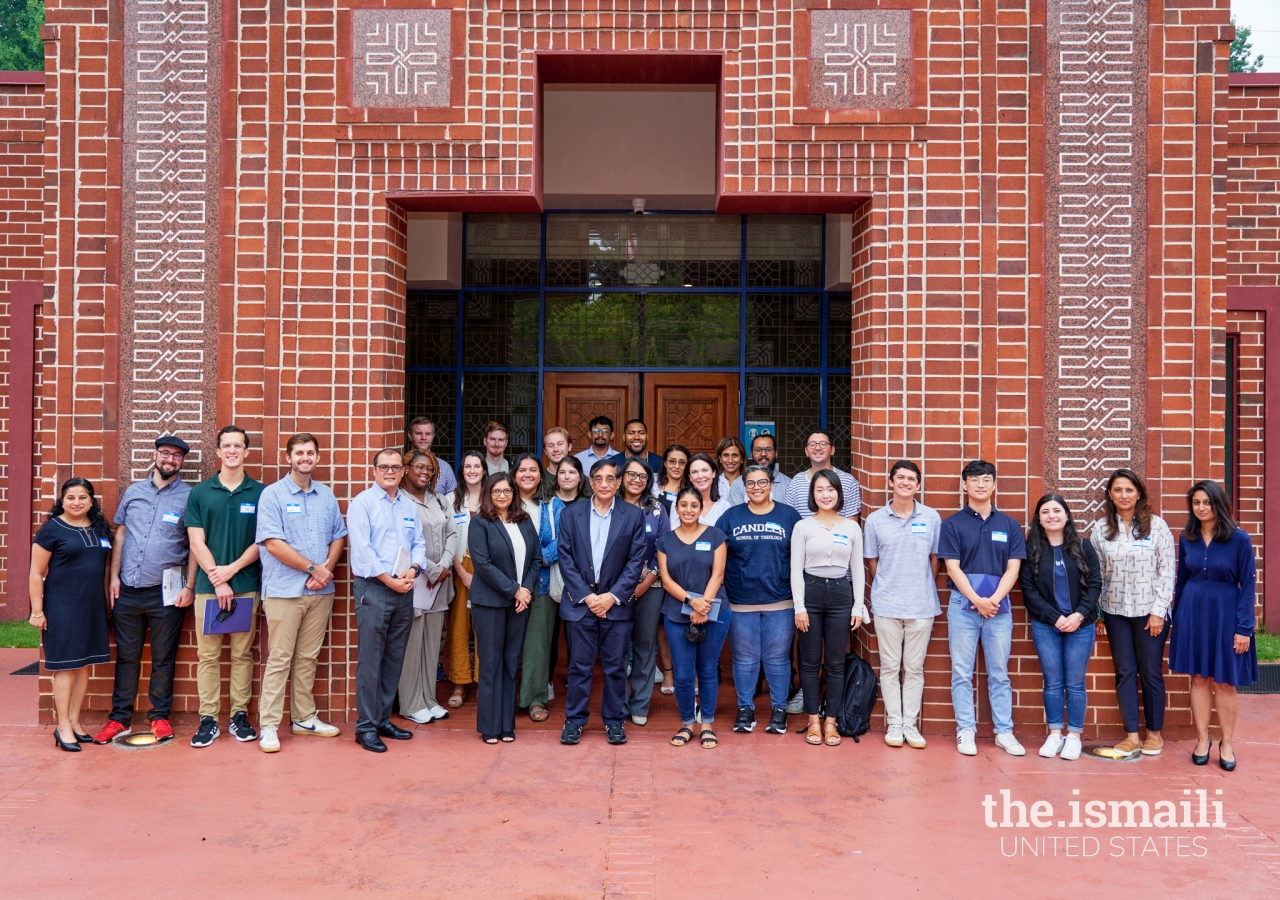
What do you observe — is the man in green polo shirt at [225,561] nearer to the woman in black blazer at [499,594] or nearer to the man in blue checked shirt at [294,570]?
the man in blue checked shirt at [294,570]

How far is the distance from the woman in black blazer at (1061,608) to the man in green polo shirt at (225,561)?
4.74 metres

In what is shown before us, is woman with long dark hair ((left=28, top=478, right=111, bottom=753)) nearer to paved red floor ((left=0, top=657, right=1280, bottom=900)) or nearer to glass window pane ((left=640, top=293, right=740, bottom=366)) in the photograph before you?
paved red floor ((left=0, top=657, right=1280, bottom=900))

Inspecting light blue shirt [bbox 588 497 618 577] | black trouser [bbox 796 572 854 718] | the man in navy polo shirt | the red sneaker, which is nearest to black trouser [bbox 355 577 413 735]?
light blue shirt [bbox 588 497 618 577]

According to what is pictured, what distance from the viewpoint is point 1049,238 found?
6477 mm

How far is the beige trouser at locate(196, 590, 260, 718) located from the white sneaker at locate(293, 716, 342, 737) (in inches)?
13.9

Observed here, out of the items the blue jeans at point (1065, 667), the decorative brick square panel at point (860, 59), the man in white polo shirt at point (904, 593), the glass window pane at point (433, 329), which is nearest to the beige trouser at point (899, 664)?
the man in white polo shirt at point (904, 593)

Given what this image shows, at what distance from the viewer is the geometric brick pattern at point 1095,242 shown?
21.1 feet

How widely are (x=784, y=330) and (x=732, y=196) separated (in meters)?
3.31

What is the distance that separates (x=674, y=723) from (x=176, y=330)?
412 cm

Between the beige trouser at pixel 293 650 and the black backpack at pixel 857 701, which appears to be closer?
the beige trouser at pixel 293 650

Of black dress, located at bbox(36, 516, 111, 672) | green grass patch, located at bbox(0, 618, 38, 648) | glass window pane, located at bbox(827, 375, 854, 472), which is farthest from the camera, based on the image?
glass window pane, located at bbox(827, 375, 854, 472)

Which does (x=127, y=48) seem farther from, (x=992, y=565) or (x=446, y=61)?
(x=992, y=565)

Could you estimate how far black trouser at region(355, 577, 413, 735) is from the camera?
614 centimetres

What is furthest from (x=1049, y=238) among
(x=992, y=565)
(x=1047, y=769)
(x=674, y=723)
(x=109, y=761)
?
(x=109, y=761)
